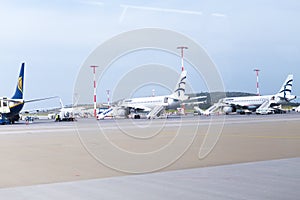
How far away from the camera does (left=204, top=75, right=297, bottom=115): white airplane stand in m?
70.1

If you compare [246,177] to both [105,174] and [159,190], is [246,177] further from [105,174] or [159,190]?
[105,174]

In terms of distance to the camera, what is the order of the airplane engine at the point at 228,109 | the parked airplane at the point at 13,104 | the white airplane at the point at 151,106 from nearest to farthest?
the parked airplane at the point at 13,104
the white airplane at the point at 151,106
the airplane engine at the point at 228,109

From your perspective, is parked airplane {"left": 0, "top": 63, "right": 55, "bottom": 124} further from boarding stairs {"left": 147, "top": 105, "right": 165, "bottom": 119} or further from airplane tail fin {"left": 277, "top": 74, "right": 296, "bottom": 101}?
airplane tail fin {"left": 277, "top": 74, "right": 296, "bottom": 101}

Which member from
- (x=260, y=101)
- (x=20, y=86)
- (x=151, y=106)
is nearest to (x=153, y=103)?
(x=151, y=106)

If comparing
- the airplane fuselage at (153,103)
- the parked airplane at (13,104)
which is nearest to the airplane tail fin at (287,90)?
the airplane fuselage at (153,103)

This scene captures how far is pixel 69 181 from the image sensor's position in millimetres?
7922

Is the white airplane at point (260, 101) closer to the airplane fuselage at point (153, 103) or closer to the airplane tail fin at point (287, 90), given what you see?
the airplane tail fin at point (287, 90)

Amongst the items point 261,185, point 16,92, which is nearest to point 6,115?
point 16,92

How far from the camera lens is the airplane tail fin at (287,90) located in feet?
232

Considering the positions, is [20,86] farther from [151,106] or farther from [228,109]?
[228,109]

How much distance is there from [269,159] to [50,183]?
5.68 meters

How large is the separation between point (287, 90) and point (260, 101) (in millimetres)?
5286

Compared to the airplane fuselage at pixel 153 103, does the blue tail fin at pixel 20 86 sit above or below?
above

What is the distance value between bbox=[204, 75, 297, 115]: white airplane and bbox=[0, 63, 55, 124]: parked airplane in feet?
105
